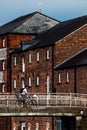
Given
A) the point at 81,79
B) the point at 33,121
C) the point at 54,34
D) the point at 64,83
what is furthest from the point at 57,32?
the point at 81,79

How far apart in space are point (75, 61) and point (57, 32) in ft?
35.1

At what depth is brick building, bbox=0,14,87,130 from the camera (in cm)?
8512

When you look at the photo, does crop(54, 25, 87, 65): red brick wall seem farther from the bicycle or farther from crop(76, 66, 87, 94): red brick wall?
the bicycle

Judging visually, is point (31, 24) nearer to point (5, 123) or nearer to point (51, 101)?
point (5, 123)

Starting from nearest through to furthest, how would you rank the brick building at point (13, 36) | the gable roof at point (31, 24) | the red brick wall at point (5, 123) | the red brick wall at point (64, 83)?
1. the red brick wall at point (64, 83)
2. the red brick wall at point (5, 123)
3. the brick building at point (13, 36)
4. the gable roof at point (31, 24)

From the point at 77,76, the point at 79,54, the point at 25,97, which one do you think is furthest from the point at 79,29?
the point at 25,97

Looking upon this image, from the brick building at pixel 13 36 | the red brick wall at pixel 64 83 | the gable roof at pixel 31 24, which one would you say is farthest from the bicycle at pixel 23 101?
the gable roof at pixel 31 24

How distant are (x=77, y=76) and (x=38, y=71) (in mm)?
11187

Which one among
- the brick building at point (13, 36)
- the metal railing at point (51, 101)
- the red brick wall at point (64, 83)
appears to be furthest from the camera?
the brick building at point (13, 36)

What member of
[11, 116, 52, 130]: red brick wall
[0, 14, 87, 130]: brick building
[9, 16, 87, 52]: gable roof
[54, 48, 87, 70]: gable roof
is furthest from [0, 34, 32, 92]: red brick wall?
[54, 48, 87, 70]: gable roof

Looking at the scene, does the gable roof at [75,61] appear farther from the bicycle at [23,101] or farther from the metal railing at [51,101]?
the bicycle at [23,101]

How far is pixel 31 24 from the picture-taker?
343 ft

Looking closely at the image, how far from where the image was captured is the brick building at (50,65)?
85125 mm

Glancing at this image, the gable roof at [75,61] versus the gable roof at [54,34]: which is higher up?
the gable roof at [54,34]
